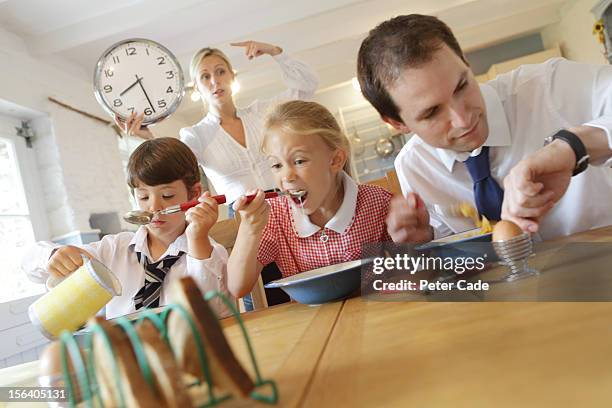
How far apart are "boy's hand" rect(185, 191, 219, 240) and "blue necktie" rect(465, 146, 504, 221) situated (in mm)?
601

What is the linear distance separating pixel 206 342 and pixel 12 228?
3.19m

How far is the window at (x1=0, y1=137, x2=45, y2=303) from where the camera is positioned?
2.88 metres

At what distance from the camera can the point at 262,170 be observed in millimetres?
2084

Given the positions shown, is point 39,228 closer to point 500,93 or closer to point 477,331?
point 500,93

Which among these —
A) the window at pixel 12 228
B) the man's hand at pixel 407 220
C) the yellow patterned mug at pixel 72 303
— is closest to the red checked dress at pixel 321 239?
the man's hand at pixel 407 220

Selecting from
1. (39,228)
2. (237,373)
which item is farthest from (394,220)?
(39,228)

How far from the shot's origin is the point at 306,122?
1.29 m

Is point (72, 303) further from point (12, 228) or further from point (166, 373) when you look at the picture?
point (12, 228)

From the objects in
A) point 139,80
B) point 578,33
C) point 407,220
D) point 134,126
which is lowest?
point 407,220

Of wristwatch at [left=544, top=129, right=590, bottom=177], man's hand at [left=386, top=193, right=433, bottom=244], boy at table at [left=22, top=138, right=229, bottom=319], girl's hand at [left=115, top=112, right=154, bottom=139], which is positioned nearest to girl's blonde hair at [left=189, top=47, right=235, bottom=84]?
girl's hand at [left=115, top=112, right=154, bottom=139]

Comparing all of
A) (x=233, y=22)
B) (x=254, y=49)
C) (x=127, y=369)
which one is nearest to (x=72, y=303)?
(x=127, y=369)

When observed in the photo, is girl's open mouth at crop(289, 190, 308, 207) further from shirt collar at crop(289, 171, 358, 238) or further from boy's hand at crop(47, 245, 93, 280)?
boy's hand at crop(47, 245, 93, 280)

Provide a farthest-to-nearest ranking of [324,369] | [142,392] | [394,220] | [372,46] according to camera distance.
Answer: [372,46] → [394,220] → [324,369] → [142,392]

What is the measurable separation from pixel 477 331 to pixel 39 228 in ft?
11.1
